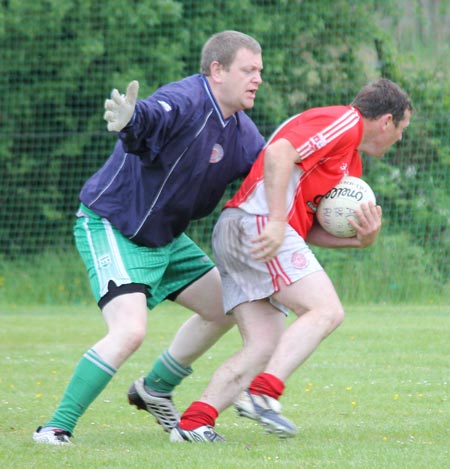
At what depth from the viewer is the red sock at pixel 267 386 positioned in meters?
5.10

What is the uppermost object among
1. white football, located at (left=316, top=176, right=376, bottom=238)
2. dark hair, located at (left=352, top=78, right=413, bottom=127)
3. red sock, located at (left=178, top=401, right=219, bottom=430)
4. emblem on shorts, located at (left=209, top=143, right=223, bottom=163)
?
dark hair, located at (left=352, top=78, right=413, bottom=127)

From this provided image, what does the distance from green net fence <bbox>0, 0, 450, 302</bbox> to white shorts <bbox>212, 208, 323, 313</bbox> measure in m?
8.03

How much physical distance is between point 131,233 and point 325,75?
9675 millimetres

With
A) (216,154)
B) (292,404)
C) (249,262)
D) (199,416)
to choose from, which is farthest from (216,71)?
(292,404)

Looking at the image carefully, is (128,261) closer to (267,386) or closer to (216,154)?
(216,154)

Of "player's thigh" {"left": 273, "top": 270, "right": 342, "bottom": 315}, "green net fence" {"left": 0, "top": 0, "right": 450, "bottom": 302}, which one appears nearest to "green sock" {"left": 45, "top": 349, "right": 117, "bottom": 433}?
"player's thigh" {"left": 273, "top": 270, "right": 342, "bottom": 315}

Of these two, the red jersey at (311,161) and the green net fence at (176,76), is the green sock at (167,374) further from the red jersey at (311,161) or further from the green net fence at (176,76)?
the green net fence at (176,76)

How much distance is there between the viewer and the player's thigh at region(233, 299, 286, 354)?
217 inches

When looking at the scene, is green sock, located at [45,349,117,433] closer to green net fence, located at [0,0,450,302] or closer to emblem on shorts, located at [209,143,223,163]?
emblem on shorts, located at [209,143,223,163]

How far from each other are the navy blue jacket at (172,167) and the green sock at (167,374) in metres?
0.72

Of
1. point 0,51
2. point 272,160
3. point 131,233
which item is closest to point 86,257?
point 131,233

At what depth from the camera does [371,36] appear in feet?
48.5

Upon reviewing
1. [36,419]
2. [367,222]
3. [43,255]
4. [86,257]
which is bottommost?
[43,255]

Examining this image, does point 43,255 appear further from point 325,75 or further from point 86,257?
point 86,257
